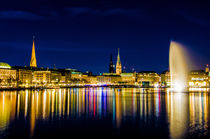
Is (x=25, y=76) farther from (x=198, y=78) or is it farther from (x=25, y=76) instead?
Answer: (x=198, y=78)

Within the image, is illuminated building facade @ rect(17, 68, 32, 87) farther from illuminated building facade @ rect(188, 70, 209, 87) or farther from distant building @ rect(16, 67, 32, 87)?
illuminated building facade @ rect(188, 70, 209, 87)

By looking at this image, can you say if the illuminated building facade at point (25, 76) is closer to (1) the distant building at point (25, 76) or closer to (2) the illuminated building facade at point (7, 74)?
(1) the distant building at point (25, 76)

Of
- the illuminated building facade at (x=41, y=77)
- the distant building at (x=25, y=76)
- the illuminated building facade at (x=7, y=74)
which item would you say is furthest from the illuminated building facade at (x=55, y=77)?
the illuminated building facade at (x=7, y=74)

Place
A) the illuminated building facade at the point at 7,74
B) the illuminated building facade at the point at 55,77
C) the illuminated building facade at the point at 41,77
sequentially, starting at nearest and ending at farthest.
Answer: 1. the illuminated building facade at the point at 7,74
2. the illuminated building facade at the point at 41,77
3. the illuminated building facade at the point at 55,77

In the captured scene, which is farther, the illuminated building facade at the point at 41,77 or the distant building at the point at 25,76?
the illuminated building facade at the point at 41,77

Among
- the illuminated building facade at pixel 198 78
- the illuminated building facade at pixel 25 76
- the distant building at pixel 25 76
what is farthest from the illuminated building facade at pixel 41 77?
the illuminated building facade at pixel 198 78

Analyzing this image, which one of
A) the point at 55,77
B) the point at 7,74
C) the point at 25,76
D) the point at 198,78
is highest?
the point at 7,74

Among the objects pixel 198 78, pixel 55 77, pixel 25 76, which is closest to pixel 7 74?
pixel 25 76

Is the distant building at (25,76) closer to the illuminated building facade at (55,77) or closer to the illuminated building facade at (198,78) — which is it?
the illuminated building facade at (55,77)

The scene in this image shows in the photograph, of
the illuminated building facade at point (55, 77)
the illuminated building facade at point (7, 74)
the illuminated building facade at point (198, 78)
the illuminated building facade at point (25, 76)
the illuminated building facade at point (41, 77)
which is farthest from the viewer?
the illuminated building facade at point (198, 78)

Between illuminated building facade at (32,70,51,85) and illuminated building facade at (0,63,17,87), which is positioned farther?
illuminated building facade at (32,70,51,85)

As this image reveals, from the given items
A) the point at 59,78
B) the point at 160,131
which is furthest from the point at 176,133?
the point at 59,78

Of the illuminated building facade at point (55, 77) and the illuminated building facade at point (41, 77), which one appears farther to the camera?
the illuminated building facade at point (55, 77)

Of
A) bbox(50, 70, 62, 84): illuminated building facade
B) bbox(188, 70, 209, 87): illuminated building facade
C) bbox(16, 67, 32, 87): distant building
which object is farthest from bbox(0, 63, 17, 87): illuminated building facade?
bbox(188, 70, 209, 87): illuminated building facade
